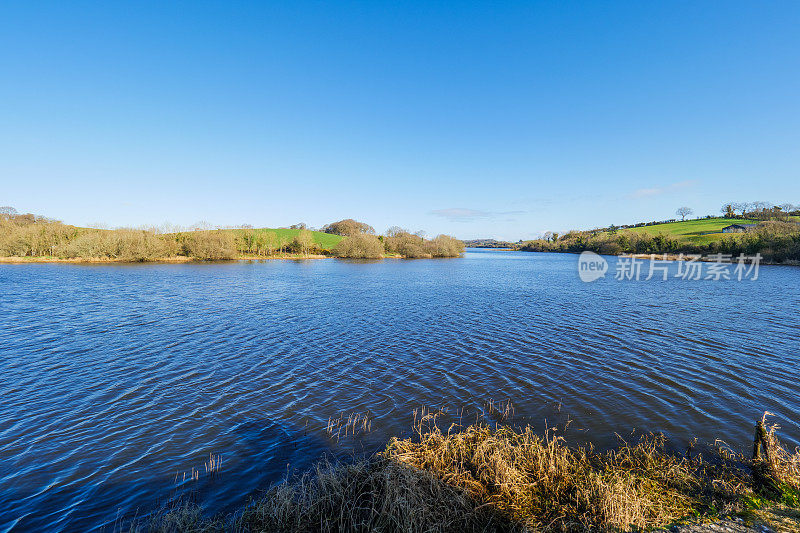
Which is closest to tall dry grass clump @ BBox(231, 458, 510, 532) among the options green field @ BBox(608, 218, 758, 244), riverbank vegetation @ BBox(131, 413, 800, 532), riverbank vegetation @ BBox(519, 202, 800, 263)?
riverbank vegetation @ BBox(131, 413, 800, 532)

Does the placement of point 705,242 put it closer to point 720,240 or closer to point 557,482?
point 720,240

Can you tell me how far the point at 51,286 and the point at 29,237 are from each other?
219 ft

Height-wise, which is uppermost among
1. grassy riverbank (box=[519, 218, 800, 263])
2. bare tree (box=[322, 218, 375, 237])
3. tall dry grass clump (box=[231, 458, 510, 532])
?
bare tree (box=[322, 218, 375, 237])

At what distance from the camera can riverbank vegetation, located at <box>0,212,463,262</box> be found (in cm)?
7644

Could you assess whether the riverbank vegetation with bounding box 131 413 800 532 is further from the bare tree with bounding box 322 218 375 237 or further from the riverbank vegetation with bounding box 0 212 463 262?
the bare tree with bounding box 322 218 375 237

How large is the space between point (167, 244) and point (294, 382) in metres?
92.9

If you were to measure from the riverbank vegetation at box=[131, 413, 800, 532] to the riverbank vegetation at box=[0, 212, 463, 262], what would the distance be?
305ft

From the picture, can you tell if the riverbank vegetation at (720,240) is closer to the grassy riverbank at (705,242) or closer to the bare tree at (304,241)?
the grassy riverbank at (705,242)

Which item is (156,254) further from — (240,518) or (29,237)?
(240,518)

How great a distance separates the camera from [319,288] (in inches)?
1537

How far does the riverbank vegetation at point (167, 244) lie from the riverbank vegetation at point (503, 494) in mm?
92909

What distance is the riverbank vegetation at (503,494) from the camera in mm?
5488

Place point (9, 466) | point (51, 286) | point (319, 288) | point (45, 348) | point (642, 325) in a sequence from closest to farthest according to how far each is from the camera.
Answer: point (9, 466)
point (45, 348)
point (642, 325)
point (51, 286)
point (319, 288)

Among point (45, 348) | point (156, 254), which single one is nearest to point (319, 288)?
point (45, 348)
